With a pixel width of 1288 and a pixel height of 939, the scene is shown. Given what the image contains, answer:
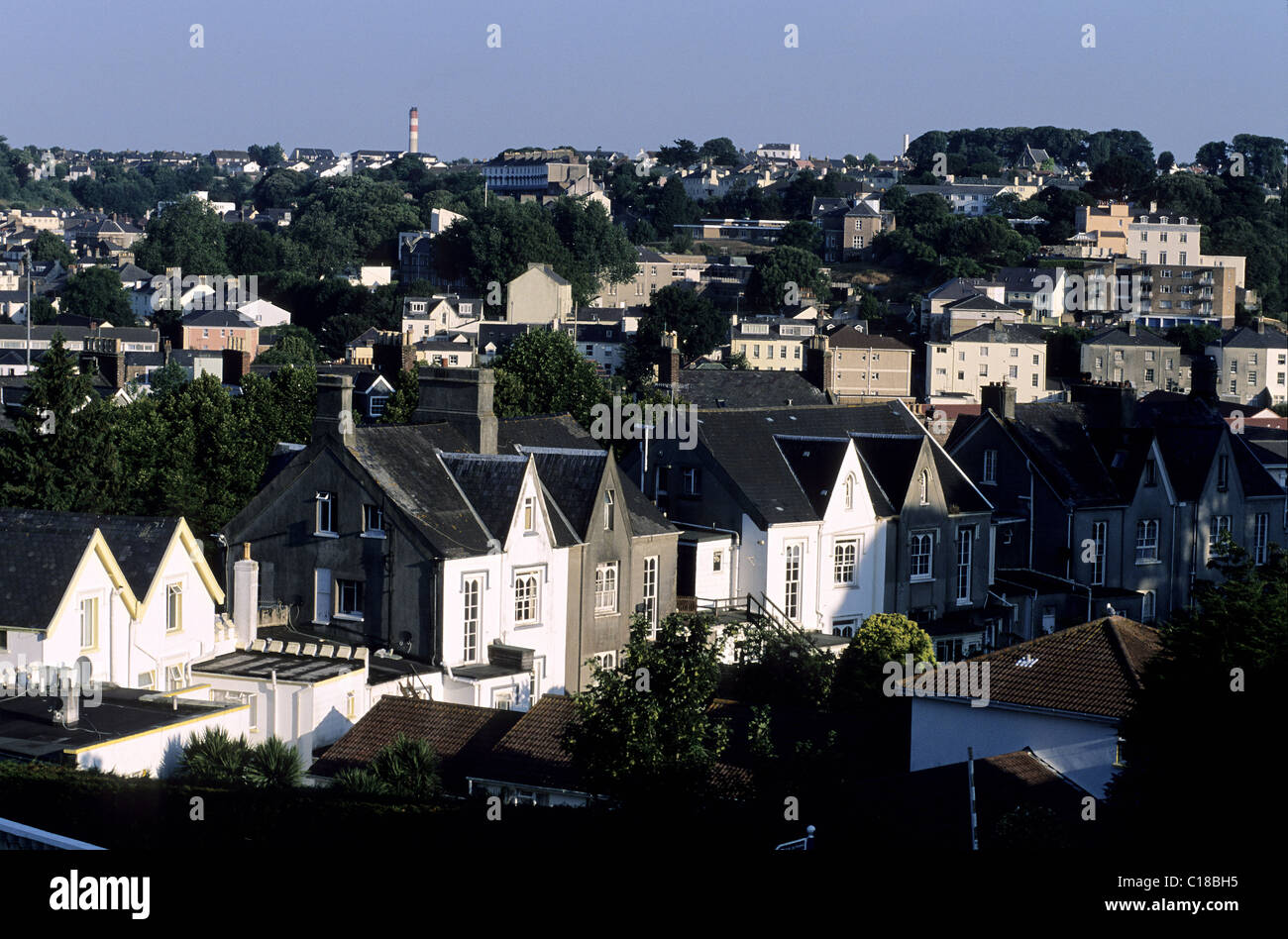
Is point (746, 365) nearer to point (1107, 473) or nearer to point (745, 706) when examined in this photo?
point (1107, 473)

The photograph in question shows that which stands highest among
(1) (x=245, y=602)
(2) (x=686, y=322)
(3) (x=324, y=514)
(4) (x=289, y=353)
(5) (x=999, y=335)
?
(2) (x=686, y=322)

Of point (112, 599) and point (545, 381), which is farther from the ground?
point (545, 381)

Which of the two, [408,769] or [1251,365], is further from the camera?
[1251,365]

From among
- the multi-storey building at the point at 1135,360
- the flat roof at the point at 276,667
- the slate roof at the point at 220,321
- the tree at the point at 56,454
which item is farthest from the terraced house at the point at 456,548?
the slate roof at the point at 220,321

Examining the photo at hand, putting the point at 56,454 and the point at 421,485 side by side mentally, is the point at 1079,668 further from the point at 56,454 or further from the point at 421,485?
the point at 56,454

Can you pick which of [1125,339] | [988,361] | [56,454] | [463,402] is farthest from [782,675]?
[1125,339]

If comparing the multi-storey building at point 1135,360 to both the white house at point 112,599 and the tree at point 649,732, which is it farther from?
the tree at point 649,732
